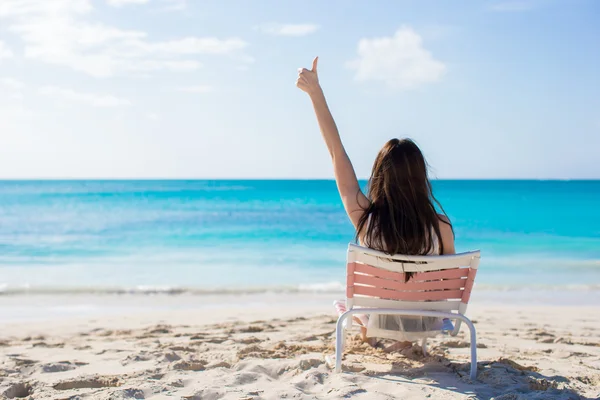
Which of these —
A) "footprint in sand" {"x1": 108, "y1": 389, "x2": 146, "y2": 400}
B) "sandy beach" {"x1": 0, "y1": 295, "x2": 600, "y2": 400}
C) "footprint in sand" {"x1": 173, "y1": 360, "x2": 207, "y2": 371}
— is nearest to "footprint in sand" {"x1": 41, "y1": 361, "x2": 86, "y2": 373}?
"sandy beach" {"x1": 0, "y1": 295, "x2": 600, "y2": 400}

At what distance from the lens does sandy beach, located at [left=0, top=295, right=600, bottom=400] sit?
10.6ft

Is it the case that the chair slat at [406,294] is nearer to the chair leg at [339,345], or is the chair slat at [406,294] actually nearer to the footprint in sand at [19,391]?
the chair leg at [339,345]

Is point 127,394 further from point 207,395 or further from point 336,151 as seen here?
point 336,151

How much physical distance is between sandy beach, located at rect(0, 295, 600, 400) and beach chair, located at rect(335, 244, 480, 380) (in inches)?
12.0

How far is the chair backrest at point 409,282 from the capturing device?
3.26 metres

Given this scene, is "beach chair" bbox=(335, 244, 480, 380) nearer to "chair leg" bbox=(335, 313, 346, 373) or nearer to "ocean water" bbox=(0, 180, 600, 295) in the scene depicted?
"chair leg" bbox=(335, 313, 346, 373)

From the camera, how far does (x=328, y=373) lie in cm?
347

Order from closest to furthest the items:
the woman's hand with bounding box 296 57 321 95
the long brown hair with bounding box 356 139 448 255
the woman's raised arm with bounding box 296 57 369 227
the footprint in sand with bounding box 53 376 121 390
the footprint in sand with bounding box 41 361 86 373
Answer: the long brown hair with bounding box 356 139 448 255
the woman's raised arm with bounding box 296 57 369 227
the woman's hand with bounding box 296 57 321 95
the footprint in sand with bounding box 53 376 121 390
the footprint in sand with bounding box 41 361 86 373

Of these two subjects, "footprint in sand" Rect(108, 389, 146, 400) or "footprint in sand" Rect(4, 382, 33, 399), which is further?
"footprint in sand" Rect(4, 382, 33, 399)

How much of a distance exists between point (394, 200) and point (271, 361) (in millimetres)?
1477

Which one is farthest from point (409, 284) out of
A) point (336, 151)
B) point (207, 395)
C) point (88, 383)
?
point (88, 383)

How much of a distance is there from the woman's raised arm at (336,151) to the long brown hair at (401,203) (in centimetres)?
9

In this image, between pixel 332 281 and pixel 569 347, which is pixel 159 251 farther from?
pixel 569 347

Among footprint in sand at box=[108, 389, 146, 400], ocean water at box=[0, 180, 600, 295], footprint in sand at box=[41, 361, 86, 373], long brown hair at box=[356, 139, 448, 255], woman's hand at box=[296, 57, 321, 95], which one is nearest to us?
footprint in sand at box=[108, 389, 146, 400]
